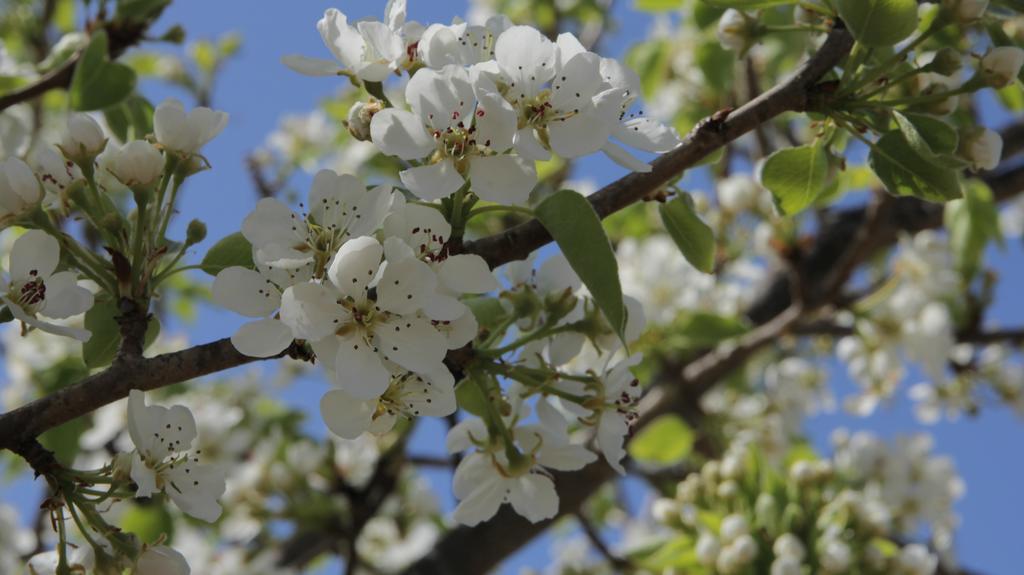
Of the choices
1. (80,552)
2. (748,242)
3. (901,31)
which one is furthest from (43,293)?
(748,242)

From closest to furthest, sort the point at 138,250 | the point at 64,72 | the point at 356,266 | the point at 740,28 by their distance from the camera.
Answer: the point at 356,266 → the point at 138,250 → the point at 740,28 → the point at 64,72

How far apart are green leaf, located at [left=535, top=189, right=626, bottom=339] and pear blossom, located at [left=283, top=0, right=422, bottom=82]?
34 centimetres

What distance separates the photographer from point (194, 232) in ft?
4.88

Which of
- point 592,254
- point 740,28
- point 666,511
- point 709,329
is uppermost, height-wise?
point 592,254

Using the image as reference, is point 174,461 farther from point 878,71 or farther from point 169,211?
point 878,71

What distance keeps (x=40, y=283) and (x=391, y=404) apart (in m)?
0.47

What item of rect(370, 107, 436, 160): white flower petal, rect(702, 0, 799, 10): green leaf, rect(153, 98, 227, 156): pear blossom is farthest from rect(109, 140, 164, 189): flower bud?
rect(702, 0, 799, 10): green leaf

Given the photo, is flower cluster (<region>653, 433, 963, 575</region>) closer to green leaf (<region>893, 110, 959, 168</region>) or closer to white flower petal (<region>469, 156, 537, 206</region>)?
green leaf (<region>893, 110, 959, 168</region>)

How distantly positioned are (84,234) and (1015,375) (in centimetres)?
344

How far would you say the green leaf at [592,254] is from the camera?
1.19m

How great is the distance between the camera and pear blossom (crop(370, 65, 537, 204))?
48.1 inches

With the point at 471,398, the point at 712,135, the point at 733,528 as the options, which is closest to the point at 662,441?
the point at 733,528

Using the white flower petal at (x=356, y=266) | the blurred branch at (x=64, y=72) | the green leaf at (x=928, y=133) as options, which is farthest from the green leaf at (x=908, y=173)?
the blurred branch at (x=64, y=72)

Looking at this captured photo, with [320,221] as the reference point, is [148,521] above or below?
below
